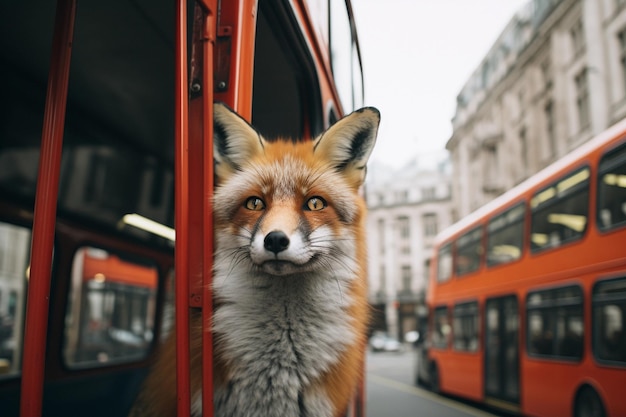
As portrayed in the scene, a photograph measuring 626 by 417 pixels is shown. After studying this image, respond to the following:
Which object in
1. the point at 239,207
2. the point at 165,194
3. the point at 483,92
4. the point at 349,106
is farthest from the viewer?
the point at 483,92

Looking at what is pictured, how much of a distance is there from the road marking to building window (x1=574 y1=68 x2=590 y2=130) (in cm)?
1084

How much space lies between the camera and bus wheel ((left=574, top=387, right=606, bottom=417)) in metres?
6.11

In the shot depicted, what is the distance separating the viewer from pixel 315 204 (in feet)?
4.45

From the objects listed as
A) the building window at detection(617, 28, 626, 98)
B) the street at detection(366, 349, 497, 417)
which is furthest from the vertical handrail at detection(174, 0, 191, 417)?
the building window at detection(617, 28, 626, 98)

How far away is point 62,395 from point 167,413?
11.8 feet

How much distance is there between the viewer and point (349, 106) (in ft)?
12.5

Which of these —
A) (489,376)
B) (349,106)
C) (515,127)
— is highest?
(515,127)

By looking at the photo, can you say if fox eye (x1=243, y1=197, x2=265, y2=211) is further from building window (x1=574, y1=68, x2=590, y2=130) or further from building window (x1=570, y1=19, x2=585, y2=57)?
building window (x1=570, y1=19, x2=585, y2=57)

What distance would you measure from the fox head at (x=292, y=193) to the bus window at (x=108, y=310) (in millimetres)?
4128

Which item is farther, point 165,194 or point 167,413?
point 165,194

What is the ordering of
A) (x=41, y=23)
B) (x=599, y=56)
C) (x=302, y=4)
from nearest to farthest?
(x=302, y=4)
(x=41, y=23)
(x=599, y=56)

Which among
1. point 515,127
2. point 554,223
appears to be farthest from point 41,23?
point 515,127

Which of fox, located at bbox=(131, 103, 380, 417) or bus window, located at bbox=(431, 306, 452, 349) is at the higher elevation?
fox, located at bbox=(131, 103, 380, 417)

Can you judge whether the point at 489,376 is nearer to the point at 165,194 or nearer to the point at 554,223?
the point at 554,223
